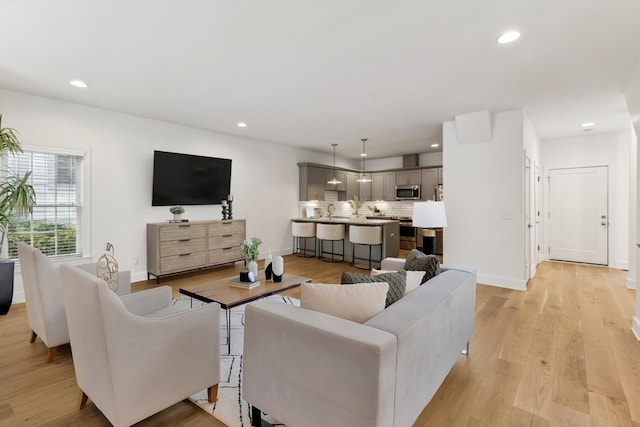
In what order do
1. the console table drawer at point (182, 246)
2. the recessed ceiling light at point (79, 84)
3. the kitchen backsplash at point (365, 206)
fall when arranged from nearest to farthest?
the recessed ceiling light at point (79, 84) → the console table drawer at point (182, 246) → the kitchen backsplash at point (365, 206)

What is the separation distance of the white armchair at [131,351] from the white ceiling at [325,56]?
1967 mm

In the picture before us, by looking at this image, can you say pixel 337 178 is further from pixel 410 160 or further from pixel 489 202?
pixel 489 202

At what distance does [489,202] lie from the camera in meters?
4.74

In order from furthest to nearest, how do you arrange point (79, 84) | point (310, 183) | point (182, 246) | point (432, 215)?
point (310, 183) < point (182, 246) < point (432, 215) < point (79, 84)

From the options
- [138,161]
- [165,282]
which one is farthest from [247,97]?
[165,282]

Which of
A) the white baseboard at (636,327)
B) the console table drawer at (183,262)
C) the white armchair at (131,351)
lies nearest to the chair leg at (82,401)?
the white armchair at (131,351)

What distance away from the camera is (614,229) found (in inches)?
228

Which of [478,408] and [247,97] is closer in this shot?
[478,408]

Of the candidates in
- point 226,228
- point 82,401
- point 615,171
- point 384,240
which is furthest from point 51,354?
point 615,171

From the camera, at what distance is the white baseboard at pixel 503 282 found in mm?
4438

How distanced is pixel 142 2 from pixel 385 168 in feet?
26.1

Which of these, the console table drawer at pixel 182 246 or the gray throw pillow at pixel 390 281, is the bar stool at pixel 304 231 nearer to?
the console table drawer at pixel 182 246

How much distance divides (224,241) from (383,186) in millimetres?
5087

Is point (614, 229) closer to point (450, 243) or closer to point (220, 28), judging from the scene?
point (450, 243)
